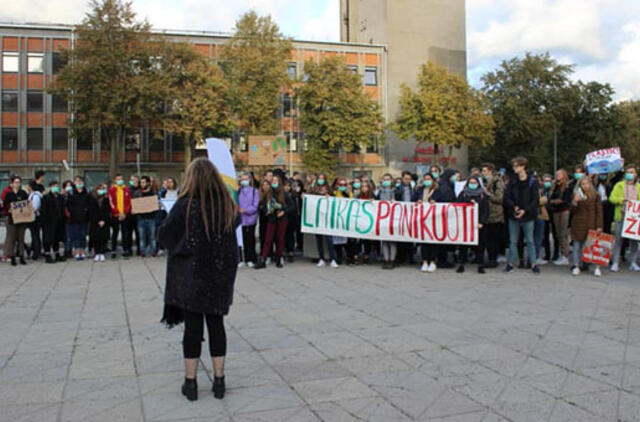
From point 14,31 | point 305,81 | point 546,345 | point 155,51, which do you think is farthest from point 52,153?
point 546,345

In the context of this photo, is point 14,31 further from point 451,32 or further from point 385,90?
point 451,32

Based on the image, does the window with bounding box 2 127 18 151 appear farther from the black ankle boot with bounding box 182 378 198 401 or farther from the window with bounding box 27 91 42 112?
the black ankle boot with bounding box 182 378 198 401

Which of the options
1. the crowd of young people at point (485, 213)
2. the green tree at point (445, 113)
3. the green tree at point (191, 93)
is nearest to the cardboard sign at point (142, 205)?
the crowd of young people at point (485, 213)

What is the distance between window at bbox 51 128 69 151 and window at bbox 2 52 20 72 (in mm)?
6431

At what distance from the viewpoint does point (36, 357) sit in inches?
221

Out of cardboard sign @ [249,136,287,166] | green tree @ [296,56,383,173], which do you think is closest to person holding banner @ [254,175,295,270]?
cardboard sign @ [249,136,287,166]

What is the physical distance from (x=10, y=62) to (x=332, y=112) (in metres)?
29.4

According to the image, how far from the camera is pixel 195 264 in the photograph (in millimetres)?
4387

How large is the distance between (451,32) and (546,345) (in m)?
68.1

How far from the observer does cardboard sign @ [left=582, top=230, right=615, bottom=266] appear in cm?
1102

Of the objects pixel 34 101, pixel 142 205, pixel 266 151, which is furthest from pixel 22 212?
pixel 34 101

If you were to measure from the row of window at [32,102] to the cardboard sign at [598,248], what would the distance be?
1997 inches

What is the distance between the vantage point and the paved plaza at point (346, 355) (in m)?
4.22

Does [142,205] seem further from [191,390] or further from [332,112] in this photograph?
[332,112]
